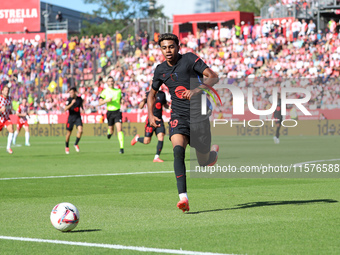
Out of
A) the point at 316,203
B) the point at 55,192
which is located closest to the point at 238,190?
the point at 316,203

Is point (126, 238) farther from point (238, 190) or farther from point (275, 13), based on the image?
point (275, 13)

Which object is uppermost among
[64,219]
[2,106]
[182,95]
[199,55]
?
[199,55]

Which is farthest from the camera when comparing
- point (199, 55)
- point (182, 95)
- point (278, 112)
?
point (199, 55)

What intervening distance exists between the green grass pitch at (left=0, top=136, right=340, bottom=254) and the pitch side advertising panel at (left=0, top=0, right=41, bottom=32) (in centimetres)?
5107

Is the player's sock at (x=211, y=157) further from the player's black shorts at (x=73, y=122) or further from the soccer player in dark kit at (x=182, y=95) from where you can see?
the player's black shorts at (x=73, y=122)

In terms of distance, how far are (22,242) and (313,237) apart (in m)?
2.85

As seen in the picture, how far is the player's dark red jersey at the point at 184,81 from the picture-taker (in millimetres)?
8609

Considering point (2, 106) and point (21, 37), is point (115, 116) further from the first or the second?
point (21, 37)

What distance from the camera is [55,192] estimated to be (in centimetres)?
1088

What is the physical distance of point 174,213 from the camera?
27.0 ft

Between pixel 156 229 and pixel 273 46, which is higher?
pixel 273 46

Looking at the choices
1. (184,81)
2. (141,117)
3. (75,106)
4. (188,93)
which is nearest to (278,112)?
(75,106)

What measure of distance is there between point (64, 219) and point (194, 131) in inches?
102

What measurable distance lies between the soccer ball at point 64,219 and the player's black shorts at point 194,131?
2.23m
